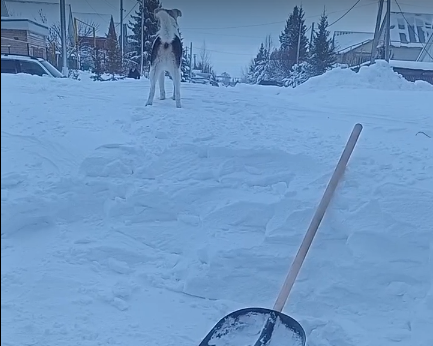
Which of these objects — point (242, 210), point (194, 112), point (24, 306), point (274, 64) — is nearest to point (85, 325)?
point (24, 306)

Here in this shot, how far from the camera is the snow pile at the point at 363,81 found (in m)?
7.79

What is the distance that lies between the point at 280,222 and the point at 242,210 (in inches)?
9.3

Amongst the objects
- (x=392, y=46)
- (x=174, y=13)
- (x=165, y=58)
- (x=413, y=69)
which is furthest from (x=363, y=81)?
(x=413, y=69)

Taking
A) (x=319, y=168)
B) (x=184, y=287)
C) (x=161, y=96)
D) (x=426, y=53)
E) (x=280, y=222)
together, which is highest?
(x=426, y=53)

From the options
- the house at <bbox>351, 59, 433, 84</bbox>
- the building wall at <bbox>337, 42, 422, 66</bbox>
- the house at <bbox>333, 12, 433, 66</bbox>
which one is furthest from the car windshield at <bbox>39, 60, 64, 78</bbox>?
the house at <bbox>351, 59, 433, 84</bbox>

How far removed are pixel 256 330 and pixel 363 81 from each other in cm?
715

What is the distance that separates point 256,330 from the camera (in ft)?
5.77

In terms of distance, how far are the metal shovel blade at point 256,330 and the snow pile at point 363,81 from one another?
6037 mm

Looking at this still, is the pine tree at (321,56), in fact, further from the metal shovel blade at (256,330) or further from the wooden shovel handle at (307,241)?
the metal shovel blade at (256,330)

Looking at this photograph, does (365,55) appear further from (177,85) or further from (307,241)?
(307,241)

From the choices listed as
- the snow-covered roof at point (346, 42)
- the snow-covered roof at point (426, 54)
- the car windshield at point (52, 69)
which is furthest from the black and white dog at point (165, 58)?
the snow-covered roof at point (426, 54)

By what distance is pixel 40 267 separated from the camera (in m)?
1.94

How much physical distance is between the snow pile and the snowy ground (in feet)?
14.1

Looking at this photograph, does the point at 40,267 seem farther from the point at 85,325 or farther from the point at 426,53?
the point at 426,53
